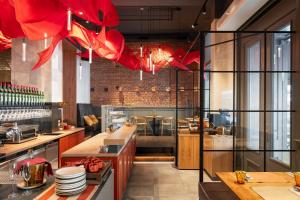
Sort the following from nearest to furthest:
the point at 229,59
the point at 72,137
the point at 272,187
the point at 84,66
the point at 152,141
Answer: the point at 272,187 → the point at 229,59 → the point at 72,137 → the point at 152,141 → the point at 84,66

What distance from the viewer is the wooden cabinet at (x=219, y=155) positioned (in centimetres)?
513

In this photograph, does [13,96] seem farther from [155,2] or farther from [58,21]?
[155,2]

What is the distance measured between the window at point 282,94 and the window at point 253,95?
581 millimetres

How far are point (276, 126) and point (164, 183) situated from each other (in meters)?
2.37

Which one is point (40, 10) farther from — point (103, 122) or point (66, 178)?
point (103, 122)

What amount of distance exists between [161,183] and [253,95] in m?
2.49

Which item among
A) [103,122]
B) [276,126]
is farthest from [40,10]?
[103,122]

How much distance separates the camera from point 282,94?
404 cm

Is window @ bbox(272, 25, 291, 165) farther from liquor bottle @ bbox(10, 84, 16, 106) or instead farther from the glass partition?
liquor bottle @ bbox(10, 84, 16, 106)

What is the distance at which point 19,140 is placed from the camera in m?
4.28

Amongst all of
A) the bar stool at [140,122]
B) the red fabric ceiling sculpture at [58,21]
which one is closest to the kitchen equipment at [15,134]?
the red fabric ceiling sculpture at [58,21]

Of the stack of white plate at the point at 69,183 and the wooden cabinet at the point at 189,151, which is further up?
the stack of white plate at the point at 69,183

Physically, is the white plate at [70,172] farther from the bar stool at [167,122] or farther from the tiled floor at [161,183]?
the bar stool at [167,122]

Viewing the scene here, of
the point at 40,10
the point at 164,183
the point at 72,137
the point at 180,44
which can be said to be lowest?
the point at 164,183
